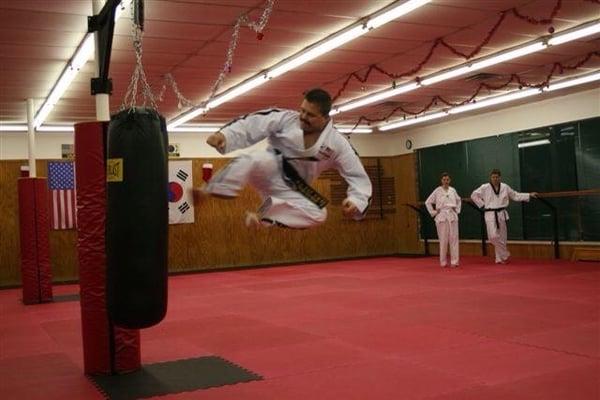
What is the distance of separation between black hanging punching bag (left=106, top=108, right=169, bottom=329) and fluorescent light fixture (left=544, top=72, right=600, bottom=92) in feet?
30.3

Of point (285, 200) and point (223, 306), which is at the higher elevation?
point (285, 200)

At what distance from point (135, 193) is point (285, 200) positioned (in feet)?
2.76

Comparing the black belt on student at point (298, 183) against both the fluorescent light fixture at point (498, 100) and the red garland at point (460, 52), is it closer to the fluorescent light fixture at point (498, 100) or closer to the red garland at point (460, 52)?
the red garland at point (460, 52)

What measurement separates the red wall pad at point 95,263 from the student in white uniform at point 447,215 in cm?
806

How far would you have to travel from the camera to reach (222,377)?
5.08 metres

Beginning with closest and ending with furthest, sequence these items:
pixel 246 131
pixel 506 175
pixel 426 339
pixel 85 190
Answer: pixel 246 131 → pixel 85 190 → pixel 426 339 → pixel 506 175

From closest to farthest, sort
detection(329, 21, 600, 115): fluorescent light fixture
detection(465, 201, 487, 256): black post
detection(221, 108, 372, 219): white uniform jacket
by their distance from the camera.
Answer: detection(221, 108, 372, 219): white uniform jacket
detection(329, 21, 600, 115): fluorescent light fixture
detection(465, 201, 487, 256): black post

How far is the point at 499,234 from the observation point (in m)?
12.4

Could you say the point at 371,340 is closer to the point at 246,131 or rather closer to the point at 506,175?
the point at 246,131

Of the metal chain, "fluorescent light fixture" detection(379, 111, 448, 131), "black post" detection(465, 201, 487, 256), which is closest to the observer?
the metal chain

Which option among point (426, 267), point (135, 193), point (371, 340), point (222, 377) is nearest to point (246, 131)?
point (135, 193)

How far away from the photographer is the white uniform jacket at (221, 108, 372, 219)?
291 cm

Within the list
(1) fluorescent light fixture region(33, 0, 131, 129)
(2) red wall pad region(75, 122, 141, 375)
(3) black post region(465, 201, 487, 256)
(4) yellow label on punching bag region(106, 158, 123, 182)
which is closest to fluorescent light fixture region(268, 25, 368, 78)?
(1) fluorescent light fixture region(33, 0, 131, 129)

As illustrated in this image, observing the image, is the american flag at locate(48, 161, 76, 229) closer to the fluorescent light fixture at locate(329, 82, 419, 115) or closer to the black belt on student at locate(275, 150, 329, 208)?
the fluorescent light fixture at locate(329, 82, 419, 115)
